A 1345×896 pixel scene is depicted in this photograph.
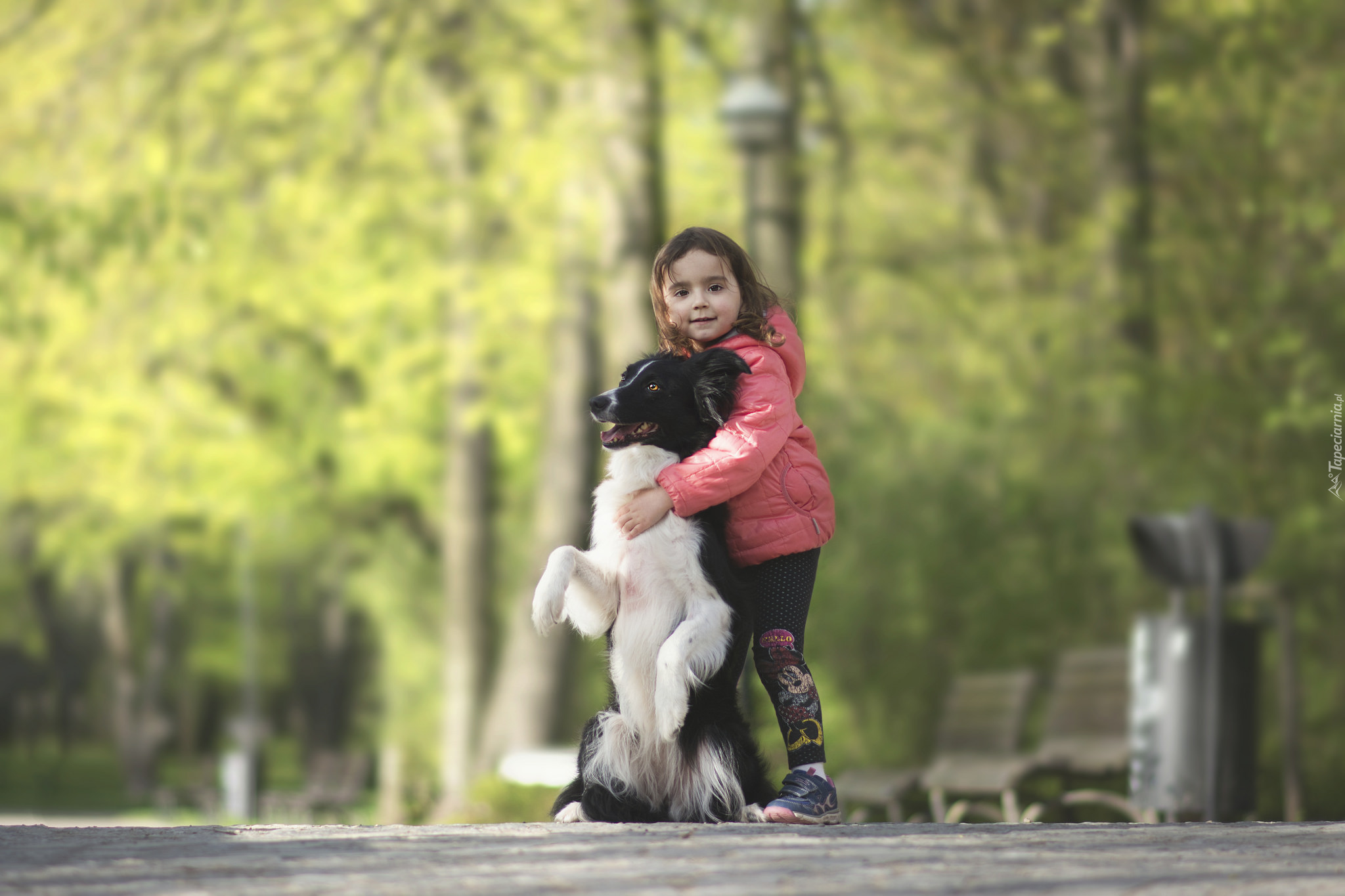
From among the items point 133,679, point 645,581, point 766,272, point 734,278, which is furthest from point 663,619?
point 133,679

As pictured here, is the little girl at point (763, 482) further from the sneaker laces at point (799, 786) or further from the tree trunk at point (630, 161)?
the tree trunk at point (630, 161)

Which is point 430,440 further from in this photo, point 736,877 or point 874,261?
point 736,877

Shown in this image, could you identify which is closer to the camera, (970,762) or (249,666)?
(970,762)

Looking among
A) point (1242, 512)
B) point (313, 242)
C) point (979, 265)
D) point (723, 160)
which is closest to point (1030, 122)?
point (979, 265)

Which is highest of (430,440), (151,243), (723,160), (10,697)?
(723,160)

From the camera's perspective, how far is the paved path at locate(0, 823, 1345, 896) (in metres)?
3.54

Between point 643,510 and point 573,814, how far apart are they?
94 cm

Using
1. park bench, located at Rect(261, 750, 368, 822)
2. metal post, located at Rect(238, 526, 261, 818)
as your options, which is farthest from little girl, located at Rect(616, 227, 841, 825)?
metal post, located at Rect(238, 526, 261, 818)

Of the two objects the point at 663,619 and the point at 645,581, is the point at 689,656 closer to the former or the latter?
the point at 663,619

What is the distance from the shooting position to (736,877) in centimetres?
360

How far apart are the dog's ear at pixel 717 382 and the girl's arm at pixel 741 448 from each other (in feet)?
0.11

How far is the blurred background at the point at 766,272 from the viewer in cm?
1326

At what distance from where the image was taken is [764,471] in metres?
4.85

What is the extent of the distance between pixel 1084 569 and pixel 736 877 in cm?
1072
